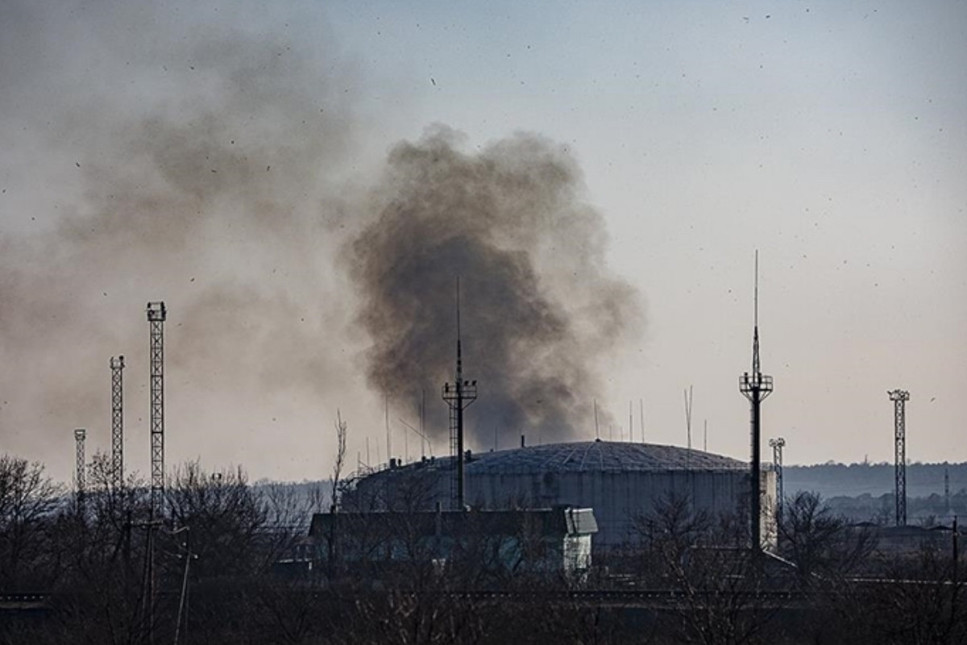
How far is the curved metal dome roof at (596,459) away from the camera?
78.3 metres

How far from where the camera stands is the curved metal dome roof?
7831 centimetres

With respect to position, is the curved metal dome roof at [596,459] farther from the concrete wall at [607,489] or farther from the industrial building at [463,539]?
the industrial building at [463,539]

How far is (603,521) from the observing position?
77125 mm

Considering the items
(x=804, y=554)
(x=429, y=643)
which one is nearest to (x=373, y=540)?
(x=804, y=554)

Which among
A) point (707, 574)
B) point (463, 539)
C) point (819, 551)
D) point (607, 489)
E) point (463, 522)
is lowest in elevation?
point (819, 551)

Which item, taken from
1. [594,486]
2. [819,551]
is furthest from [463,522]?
[594,486]

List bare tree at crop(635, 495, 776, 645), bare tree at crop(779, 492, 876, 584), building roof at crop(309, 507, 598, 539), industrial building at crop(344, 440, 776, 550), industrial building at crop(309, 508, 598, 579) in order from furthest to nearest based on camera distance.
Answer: industrial building at crop(344, 440, 776, 550)
building roof at crop(309, 507, 598, 539)
industrial building at crop(309, 508, 598, 579)
bare tree at crop(779, 492, 876, 584)
bare tree at crop(635, 495, 776, 645)

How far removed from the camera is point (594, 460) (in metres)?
79.6

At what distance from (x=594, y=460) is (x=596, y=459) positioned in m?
0.28

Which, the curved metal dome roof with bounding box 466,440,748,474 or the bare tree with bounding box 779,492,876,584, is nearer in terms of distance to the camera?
the bare tree with bounding box 779,492,876,584

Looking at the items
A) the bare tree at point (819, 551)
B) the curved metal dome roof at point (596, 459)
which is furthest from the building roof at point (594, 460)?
the bare tree at point (819, 551)

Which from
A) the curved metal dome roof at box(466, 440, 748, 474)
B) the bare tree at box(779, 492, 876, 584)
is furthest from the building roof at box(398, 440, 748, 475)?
the bare tree at box(779, 492, 876, 584)

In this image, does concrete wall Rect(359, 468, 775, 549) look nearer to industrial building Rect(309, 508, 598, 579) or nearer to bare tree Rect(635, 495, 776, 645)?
bare tree Rect(635, 495, 776, 645)

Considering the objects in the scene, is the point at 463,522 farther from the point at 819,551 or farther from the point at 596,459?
the point at 596,459
